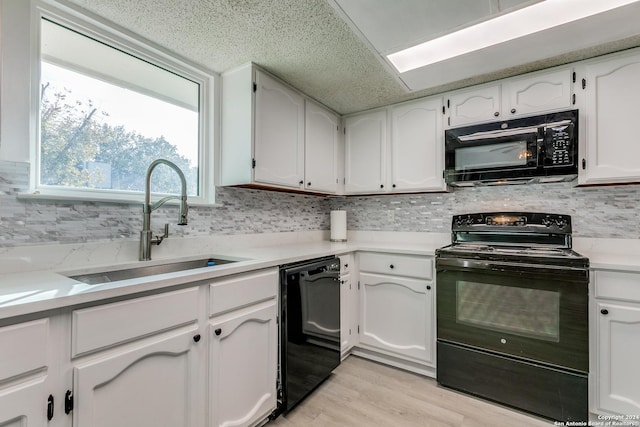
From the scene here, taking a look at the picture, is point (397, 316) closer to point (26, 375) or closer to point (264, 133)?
point (264, 133)

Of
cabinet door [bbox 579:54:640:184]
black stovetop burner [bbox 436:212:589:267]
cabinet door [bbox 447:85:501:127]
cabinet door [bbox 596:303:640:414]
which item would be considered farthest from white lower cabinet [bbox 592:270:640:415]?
cabinet door [bbox 447:85:501:127]

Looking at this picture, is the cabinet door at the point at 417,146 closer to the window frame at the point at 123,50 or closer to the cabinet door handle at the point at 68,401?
the window frame at the point at 123,50

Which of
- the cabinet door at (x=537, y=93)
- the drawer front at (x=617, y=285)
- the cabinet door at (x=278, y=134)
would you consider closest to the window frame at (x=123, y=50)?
the cabinet door at (x=278, y=134)

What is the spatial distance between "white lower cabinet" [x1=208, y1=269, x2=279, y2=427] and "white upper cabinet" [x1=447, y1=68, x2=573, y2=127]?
1869mm

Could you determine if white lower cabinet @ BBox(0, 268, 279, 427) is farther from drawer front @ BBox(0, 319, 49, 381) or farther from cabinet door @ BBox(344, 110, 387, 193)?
cabinet door @ BBox(344, 110, 387, 193)

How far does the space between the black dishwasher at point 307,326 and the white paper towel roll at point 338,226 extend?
2.54 feet

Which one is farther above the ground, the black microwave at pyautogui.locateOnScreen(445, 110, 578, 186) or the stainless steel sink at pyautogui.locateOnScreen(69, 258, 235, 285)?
the black microwave at pyautogui.locateOnScreen(445, 110, 578, 186)

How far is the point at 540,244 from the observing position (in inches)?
81.5

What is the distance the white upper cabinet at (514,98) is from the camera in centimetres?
192

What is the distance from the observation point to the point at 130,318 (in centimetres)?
102

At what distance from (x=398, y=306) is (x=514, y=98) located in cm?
171

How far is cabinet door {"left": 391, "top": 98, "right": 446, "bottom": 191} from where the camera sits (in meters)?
2.36

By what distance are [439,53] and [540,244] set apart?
4.91 feet

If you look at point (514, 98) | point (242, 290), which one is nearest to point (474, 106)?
point (514, 98)
